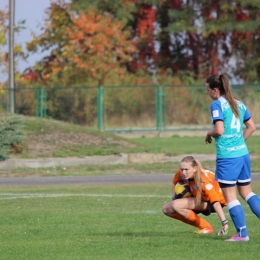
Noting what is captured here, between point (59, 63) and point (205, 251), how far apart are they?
3757cm

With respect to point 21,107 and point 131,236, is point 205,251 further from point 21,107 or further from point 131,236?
point 21,107

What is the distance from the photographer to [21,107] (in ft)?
121

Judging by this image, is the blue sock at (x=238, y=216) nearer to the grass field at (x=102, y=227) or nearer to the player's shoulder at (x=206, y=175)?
the grass field at (x=102, y=227)

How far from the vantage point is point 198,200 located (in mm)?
9086

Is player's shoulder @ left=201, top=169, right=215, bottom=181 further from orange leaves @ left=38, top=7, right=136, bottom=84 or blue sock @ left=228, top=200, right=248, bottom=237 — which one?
orange leaves @ left=38, top=7, right=136, bottom=84

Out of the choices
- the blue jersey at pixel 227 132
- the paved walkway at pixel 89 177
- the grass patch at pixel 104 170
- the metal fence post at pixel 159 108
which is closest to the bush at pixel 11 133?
the paved walkway at pixel 89 177

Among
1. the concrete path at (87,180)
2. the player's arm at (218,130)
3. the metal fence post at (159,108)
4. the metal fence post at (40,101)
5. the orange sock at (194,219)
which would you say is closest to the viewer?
the player's arm at (218,130)

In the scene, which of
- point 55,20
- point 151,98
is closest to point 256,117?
point 151,98

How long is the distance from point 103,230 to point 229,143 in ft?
6.81

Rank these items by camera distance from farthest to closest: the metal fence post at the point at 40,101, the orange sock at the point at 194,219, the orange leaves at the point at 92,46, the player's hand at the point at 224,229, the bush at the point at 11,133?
the orange leaves at the point at 92,46, the metal fence post at the point at 40,101, the bush at the point at 11,133, the orange sock at the point at 194,219, the player's hand at the point at 224,229

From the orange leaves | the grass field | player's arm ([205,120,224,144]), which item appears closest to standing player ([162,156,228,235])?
the grass field

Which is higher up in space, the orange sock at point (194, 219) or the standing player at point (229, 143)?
the standing player at point (229, 143)

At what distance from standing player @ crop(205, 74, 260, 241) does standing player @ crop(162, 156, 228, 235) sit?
0.51 meters

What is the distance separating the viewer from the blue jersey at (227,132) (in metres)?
8.41
